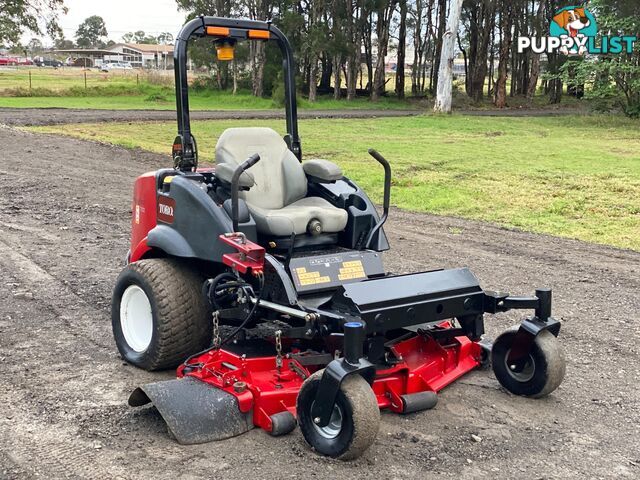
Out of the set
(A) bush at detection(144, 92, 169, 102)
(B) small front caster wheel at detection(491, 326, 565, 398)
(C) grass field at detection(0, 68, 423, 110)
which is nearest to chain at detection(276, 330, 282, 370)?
(B) small front caster wheel at detection(491, 326, 565, 398)

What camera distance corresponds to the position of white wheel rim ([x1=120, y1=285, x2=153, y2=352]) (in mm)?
5297

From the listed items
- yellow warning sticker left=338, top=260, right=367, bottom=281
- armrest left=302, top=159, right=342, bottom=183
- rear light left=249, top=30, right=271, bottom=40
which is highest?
rear light left=249, top=30, right=271, bottom=40

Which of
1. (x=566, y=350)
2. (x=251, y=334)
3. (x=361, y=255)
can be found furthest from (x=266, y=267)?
(x=566, y=350)

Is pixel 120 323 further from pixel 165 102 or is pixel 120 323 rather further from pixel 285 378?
pixel 165 102

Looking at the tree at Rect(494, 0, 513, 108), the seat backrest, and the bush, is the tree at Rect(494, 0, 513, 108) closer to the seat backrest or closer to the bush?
the bush

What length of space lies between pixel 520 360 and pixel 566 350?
3.42 ft

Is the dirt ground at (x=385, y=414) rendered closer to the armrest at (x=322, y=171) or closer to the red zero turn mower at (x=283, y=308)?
the red zero turn mower at (x=283, y=308)

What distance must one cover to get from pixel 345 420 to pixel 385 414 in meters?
0.70

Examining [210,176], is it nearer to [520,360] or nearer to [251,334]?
[251,334]

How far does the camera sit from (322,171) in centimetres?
564

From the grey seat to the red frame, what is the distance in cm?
93

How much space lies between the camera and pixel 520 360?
4.91 m

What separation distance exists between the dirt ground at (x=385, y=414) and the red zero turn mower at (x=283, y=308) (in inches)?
6.4

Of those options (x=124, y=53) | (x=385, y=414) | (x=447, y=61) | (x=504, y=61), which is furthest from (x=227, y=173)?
(x=124, y=53)
